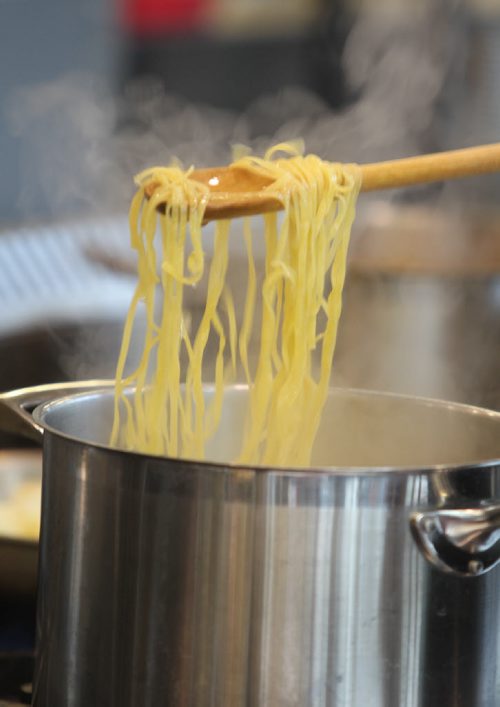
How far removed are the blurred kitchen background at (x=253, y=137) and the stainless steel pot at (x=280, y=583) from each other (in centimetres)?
127

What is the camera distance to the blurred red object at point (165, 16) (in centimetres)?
557

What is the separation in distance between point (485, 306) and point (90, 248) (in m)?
0.76

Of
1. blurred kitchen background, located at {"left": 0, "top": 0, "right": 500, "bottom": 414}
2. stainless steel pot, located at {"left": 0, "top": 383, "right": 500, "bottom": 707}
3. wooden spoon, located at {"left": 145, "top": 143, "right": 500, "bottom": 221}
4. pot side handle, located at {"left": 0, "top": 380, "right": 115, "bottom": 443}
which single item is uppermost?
blurred kitchen background, located at {"left": 0, "top": 0, "right": 500, "bottom": 414}

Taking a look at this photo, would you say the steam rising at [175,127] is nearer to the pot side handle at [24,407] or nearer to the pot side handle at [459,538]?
the pot side handle at [24,407]

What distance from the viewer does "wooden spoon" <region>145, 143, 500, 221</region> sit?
3.53ft

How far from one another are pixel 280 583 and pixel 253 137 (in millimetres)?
4333

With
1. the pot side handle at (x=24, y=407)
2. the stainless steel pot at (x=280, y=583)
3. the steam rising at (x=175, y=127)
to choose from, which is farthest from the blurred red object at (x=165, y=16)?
the stainless steel pot at (x=280, y=583)

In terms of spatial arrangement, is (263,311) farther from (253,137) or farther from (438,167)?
(253,137)

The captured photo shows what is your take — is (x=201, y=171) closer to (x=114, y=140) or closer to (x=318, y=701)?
(x=318, y=701)

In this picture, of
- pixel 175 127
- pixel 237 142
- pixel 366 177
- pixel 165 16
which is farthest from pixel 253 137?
pixel 366 177

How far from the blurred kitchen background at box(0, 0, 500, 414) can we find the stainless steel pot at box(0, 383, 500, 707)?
1.27 m

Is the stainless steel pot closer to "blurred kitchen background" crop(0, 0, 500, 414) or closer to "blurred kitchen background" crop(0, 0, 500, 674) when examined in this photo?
"blurred kitchen background" crop(0, 0, 500, 674)

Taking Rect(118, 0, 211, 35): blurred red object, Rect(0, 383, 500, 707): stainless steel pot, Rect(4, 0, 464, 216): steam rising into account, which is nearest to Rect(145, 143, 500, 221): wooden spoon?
Rect(0, 383, 500, 707): stainless steel pot

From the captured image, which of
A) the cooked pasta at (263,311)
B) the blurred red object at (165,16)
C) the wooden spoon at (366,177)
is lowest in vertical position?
the cooked pasta at (263,311)
